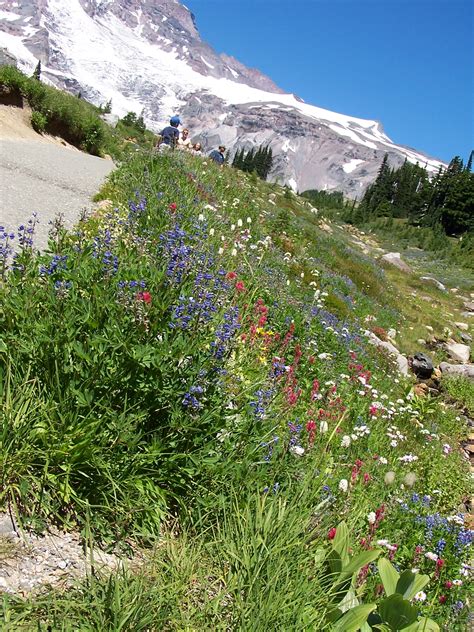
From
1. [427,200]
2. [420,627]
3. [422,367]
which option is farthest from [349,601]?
[427,200]

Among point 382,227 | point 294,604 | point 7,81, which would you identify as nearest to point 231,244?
point 294,604

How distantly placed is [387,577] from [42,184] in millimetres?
8553

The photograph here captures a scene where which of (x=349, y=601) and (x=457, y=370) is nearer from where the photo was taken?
(x=349, y=601)

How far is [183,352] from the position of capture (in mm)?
3143

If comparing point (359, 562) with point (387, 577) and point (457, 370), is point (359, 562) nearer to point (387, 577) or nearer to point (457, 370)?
point (387, 577)

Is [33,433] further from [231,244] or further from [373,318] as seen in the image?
[373,318]

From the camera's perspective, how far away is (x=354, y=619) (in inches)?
107

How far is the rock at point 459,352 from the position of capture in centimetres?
1521

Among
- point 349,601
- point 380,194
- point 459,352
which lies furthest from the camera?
point 380,194

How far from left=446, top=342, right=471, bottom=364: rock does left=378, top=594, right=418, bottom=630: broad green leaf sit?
13.3 m

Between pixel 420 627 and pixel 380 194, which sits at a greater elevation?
pixel 380 194

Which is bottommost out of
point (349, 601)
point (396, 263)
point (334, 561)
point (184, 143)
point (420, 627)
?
point (420, 627)

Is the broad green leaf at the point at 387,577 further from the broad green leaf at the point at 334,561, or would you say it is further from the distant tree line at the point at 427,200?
the distant tree line at the point at 427,200

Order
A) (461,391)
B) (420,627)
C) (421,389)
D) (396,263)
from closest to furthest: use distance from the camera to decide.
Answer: (420,627)
(421,389)
(461,391)
(396,263)
